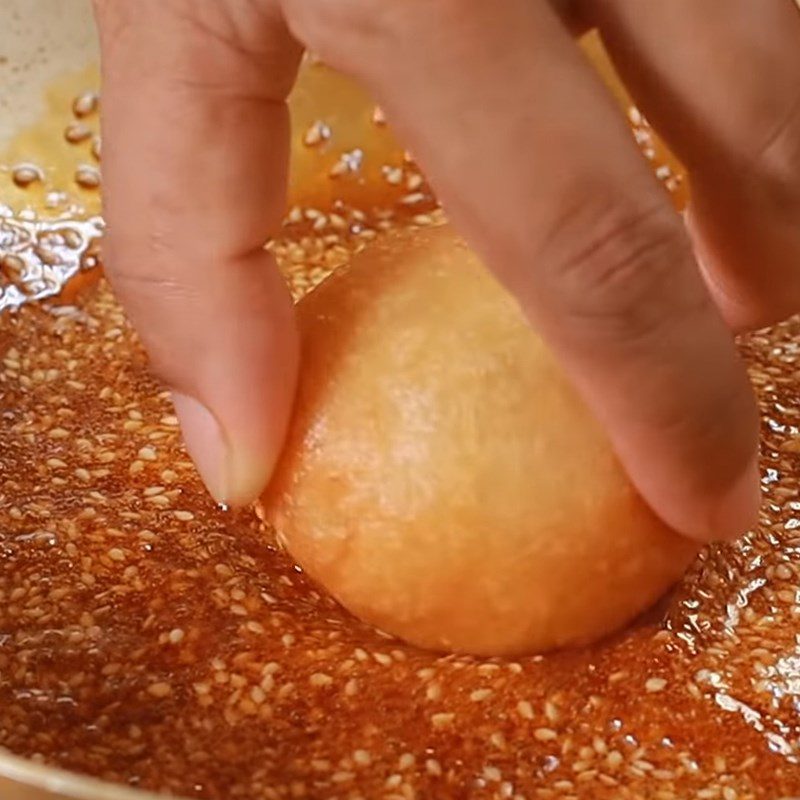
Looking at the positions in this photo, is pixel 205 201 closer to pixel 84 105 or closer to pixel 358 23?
pixel 358 23

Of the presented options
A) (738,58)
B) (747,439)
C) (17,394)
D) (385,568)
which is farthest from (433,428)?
(17,394)

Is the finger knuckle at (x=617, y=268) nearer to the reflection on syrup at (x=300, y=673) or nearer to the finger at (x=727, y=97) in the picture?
the finger at (x=727, y=97)

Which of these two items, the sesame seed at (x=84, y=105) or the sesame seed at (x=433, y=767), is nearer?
the sesame seed at (x=433, y=767)

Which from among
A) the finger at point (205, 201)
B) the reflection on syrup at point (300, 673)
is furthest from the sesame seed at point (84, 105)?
the finger at point (205, 201)

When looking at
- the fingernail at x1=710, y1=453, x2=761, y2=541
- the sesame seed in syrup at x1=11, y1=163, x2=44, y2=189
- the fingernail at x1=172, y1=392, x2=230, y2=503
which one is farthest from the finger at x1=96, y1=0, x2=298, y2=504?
the sesame seed in syrup at x1=11, y1=163, x2=44, y2=189

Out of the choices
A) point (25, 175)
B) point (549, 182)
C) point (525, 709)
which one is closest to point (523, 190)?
point (549, 182)

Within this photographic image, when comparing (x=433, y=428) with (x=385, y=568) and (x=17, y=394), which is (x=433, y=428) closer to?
(x=385, y=568)
